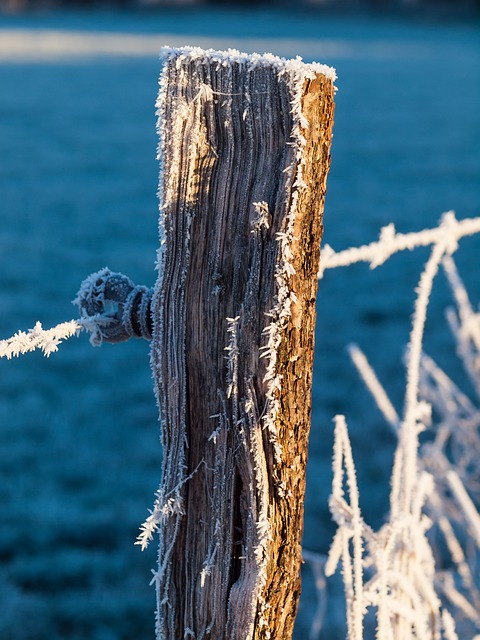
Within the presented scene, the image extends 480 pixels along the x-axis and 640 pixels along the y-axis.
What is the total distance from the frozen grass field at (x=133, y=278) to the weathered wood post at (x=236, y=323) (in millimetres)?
1342

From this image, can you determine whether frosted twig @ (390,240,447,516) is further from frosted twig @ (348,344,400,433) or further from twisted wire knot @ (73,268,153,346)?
twisted wire knot @ (73,268,153,346)

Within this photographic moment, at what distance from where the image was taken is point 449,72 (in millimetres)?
13750

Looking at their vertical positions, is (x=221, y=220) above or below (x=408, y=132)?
below

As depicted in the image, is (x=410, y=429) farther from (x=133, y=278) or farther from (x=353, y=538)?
(x=133, y=278)

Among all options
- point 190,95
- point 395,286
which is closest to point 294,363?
point 190,95

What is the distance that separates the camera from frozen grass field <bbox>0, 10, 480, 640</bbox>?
7.77ft

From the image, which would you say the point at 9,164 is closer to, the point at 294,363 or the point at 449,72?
the point at 294,363

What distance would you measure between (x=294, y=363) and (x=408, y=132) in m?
8.86

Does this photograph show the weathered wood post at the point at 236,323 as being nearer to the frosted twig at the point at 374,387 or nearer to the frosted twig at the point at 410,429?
the frosted twig at the point at 410,429

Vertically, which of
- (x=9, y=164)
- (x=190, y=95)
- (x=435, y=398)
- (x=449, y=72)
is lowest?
(x=190, y=95)

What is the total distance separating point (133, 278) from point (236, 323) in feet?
12.7

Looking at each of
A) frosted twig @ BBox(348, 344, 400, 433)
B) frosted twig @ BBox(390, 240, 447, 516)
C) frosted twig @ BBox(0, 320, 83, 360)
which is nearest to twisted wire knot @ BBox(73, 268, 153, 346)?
frosted twig @ BBox(0, 320, 83, 360)

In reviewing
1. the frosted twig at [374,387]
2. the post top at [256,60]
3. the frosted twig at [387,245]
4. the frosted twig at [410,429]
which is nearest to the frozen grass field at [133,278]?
the frosted twig at [374,387]

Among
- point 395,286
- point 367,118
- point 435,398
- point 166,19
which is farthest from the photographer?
point 166,19
